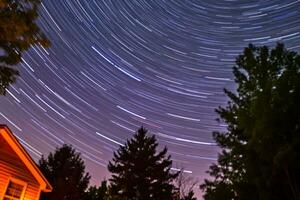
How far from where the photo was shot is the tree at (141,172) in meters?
30.8

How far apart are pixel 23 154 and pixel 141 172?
18.2 m

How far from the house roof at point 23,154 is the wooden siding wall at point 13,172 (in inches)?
5.7

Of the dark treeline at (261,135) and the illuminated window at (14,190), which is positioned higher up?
the dark treeline at (261,135)

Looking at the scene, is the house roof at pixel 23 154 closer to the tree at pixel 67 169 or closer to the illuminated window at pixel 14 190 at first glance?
the illuminated window at pixel 14 190

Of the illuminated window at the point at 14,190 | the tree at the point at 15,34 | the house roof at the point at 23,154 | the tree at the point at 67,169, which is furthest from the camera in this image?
the tree at the point at 67,169

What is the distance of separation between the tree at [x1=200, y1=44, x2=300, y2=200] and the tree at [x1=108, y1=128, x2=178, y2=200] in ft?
40.9

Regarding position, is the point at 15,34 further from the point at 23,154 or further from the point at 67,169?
the point at 67,169

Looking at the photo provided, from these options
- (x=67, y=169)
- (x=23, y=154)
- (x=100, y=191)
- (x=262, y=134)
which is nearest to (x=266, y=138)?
(x=262, y=134)

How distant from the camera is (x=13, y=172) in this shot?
14.4m

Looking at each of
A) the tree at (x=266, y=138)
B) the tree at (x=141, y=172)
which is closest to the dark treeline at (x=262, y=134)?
the tree at (x=266, y=138)

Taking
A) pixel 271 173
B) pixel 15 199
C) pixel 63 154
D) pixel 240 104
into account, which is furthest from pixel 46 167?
pixel 271 173

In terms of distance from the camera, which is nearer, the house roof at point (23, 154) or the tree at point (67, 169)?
the house roof at point (23, 154)

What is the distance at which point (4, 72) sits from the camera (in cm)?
807

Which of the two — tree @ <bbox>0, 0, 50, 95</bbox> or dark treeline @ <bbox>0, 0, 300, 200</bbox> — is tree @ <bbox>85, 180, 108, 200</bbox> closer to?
dark treeline @ <bbox>0, 0, 300, 200</bbox>
